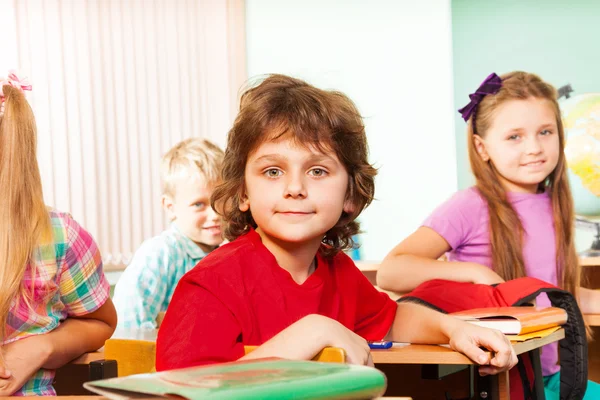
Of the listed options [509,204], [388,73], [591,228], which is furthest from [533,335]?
[388,73]

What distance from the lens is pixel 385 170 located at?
518 centimetres

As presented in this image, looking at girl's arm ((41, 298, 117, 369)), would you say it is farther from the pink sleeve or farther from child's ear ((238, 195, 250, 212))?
the pink sleeve

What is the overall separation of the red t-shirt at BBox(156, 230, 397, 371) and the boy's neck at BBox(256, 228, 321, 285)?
2cm

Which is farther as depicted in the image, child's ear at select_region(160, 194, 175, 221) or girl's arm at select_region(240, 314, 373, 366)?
child's ear at select_region(160, 194, 175, 221)

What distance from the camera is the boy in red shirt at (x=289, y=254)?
1159mm

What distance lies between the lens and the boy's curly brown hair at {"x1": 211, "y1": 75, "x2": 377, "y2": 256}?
1374mm

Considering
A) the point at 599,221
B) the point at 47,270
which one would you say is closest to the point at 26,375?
the point at 47,270

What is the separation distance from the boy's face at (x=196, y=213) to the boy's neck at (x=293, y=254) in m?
1.33

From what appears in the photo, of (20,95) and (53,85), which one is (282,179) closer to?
(20,95)

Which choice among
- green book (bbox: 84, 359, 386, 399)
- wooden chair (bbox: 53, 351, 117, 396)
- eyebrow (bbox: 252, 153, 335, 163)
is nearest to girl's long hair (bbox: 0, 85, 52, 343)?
wooden chair (bbox: 53, 351, 117, 396)

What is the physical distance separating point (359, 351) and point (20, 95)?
0.88 meters

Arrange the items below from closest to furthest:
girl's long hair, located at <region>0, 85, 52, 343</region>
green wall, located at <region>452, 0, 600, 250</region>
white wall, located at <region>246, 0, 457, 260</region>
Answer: girl's long hair, located at <region>0, 85, 52, 343</region> < green wall, located at <region>452, 0, 600, 250</region> < white wall, located at <region>246, 0, 457, 260</region>

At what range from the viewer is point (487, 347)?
1.27 meters

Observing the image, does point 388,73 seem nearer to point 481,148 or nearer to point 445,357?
point 481,148
